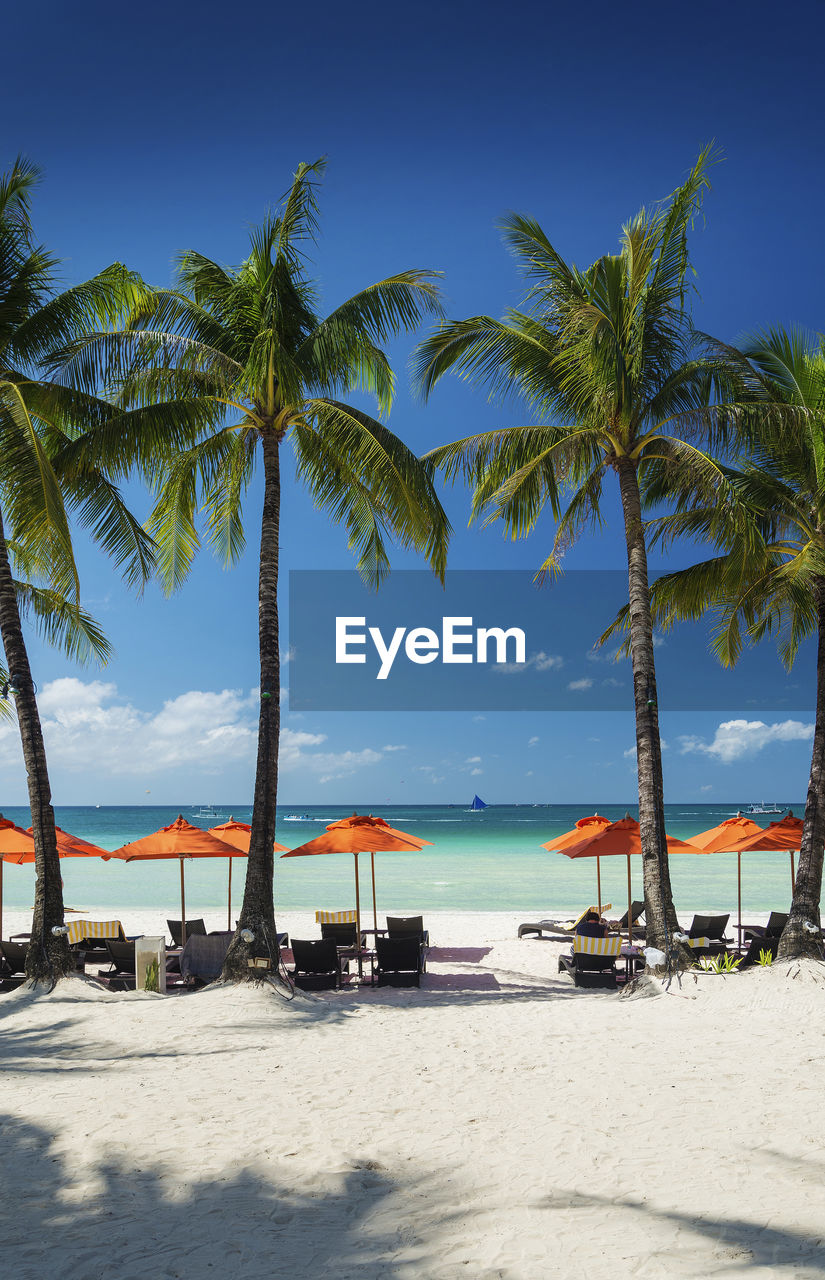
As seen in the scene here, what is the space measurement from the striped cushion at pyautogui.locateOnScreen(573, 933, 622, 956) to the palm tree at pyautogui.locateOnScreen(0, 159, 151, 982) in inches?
243

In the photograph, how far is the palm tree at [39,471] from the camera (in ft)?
33.4

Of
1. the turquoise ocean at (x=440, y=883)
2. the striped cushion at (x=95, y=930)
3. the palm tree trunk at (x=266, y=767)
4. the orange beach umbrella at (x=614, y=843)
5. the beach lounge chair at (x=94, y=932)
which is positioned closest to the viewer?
the palm tree trunk at (x=266, y=767)

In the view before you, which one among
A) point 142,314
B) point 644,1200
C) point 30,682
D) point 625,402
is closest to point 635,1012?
point 644,1200

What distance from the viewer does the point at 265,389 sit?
1077 cm

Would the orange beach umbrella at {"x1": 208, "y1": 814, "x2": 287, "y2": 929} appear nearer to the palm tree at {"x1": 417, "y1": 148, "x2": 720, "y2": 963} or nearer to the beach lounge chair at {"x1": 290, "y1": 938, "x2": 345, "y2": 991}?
the beach lounge chair at {"x1": 290, "y1": 938, "x2": 345, "y2": 991}

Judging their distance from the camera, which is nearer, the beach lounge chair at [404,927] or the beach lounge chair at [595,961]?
the beach lounge chair at [595,961]

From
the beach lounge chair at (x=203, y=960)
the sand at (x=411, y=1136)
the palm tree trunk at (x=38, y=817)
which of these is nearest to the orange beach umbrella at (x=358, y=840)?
the beach lounge chair at (x=203, y=960)

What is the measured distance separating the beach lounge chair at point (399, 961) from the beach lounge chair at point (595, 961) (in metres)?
2.04

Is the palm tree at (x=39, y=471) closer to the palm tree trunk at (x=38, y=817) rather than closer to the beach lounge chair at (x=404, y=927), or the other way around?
the palm tree trunk at (x=38, y=817)

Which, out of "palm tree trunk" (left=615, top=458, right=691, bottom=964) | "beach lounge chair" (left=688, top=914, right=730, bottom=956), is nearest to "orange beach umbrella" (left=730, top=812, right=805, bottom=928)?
"beach lounge chair" (left=688, top=914, right=730, bottom=956)

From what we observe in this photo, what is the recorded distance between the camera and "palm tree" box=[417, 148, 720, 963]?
1058cm

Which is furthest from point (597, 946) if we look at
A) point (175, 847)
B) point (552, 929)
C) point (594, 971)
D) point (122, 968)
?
point (122, 968)

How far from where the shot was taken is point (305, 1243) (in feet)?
14.1

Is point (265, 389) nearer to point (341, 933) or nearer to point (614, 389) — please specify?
point (614, 389)
